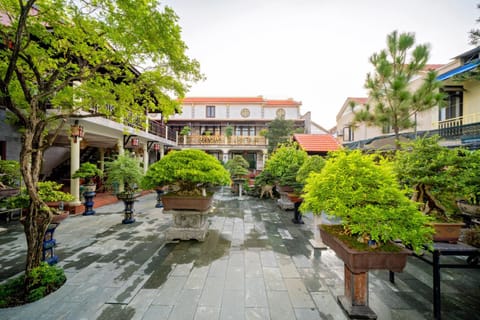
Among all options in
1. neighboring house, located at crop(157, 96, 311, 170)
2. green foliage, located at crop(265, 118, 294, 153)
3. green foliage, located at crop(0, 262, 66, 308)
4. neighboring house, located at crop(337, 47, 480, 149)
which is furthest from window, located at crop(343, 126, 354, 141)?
green foliage, located at crop(0, 262, 66, 308)

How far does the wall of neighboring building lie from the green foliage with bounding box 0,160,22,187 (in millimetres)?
2261

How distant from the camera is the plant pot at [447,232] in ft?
8.22

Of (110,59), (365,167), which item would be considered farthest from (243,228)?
(110,59)

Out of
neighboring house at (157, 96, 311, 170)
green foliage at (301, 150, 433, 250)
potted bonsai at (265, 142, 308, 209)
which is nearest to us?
green foliage at (301, 150, 433, 250)

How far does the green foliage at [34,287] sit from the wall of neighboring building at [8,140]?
687 cm

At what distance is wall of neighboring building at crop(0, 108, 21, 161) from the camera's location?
6636mm

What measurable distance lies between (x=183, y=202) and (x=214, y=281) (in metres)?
1.80

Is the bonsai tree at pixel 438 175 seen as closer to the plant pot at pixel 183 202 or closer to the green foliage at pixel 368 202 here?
the green foliage at pixel 368 202

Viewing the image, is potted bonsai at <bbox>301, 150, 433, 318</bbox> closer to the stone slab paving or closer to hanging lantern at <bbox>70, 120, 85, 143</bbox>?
the stone slab paving

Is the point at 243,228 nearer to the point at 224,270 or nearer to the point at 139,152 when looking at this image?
the point at 224,270

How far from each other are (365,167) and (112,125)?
28.9 feet

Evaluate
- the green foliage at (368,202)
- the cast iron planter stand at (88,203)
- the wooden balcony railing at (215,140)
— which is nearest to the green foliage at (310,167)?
the green foliage at (368,202)

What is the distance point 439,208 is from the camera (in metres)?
2.76

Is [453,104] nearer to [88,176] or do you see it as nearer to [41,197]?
[41,197]
